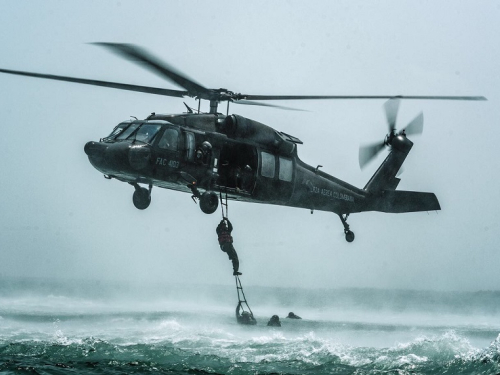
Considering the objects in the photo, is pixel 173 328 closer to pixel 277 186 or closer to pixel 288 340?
pixel 288 340

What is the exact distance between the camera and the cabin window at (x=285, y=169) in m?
16.2

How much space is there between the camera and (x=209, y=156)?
14.6m

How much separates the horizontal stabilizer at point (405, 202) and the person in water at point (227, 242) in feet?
19.0

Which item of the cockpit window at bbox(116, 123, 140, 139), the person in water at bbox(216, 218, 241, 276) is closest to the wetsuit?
the person in water at bbox(216, 218, 241, 276)

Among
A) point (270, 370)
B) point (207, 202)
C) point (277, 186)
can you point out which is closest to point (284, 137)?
point (277, 186)

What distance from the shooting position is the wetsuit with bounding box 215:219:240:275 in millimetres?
14900

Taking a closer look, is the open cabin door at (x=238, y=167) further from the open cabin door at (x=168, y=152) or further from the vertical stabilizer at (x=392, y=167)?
the vertical stabilizer at (x=392, y=167)

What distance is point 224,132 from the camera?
15.1 meters

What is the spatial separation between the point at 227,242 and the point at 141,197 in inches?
89.7

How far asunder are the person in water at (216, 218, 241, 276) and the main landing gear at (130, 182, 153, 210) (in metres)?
1.84

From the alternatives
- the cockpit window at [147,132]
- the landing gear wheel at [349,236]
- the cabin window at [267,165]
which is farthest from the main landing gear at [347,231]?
the cockpit window at [147,132]

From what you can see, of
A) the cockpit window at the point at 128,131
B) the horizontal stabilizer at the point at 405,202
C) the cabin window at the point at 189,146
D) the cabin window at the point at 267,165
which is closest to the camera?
the cockpit window at the point at 128,131

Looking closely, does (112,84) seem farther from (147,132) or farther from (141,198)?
(141,198)

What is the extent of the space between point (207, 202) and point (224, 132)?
185 centimetres
